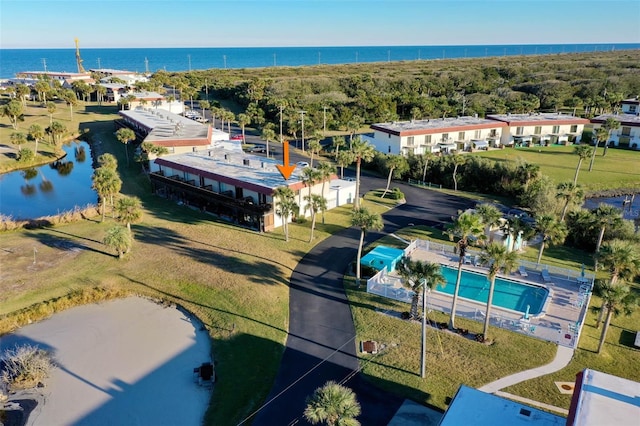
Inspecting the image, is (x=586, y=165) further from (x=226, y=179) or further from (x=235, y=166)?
(x=226, y=179)

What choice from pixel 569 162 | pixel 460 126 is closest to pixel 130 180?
pixel 460 126

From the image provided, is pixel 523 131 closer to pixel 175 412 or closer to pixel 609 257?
pixel 609 257

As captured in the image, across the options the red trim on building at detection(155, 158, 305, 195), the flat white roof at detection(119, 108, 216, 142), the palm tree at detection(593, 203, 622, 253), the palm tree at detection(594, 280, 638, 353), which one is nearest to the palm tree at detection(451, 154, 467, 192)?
the palm tree at detection(593, 203, 622, 253)

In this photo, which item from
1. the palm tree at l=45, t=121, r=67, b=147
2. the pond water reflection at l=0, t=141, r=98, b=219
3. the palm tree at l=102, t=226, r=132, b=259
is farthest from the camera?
the palm tree at l=45, t=121, r=67, b=147

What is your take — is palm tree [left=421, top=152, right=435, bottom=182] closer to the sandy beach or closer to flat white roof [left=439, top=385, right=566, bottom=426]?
the sandy beach

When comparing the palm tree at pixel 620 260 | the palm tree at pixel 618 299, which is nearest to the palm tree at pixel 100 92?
the palm tree at pixel 620 260

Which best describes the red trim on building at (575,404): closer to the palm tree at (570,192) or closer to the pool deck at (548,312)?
the pool deck at (548,312)
